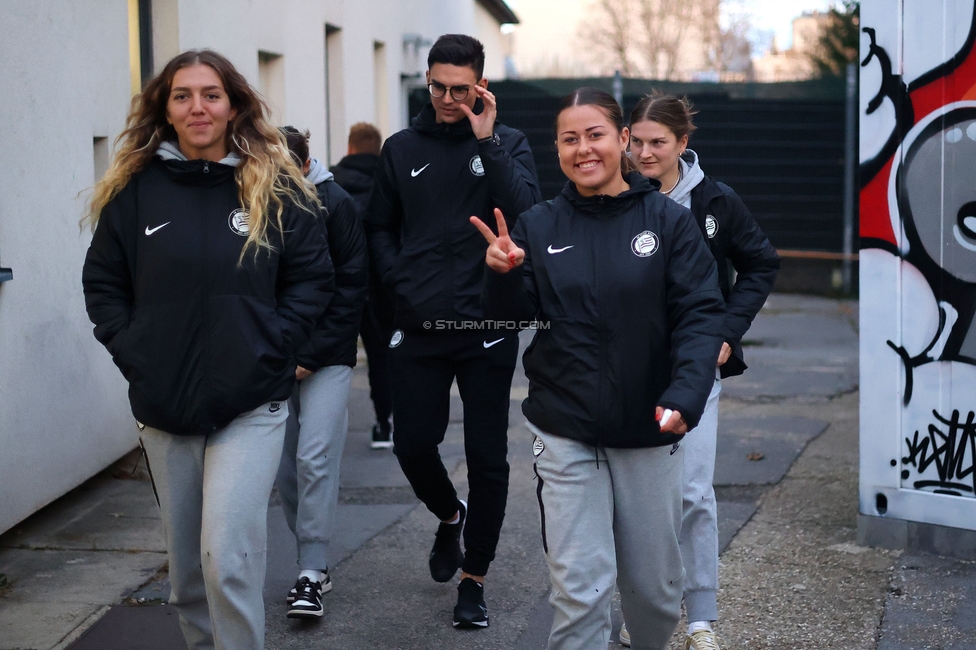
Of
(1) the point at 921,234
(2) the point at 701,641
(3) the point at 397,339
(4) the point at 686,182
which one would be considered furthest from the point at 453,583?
(1) the point at 921,234

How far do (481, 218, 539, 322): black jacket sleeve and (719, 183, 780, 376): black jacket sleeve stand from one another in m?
1.03

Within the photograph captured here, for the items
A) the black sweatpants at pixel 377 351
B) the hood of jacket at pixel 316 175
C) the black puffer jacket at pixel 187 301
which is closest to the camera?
the black puffer jacket at pixel 187 301

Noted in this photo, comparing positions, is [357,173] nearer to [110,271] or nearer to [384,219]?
[384,219]

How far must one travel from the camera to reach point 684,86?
16312 millimetres

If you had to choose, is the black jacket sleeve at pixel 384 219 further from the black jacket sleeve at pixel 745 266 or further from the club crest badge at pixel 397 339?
the black jacket sleeve at pixel 745 266

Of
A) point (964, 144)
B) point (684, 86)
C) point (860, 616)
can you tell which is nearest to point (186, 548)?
point (860, 616)

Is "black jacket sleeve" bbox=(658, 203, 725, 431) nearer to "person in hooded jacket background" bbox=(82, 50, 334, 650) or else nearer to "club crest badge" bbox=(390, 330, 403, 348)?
"person in hooded jacket background" bbox=(82, 50, 334, 650)

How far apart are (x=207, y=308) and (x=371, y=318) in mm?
3449

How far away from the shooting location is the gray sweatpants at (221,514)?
3.55 meters

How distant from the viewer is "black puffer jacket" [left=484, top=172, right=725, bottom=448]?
3477 millimetres

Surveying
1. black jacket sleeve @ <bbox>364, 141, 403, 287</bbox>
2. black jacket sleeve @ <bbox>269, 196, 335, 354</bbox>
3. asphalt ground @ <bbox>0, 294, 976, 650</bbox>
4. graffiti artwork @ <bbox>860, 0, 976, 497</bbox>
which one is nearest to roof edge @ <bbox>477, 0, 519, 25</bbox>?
asphalt ground @ <bbox>0, 294, 976, 650</bbox>

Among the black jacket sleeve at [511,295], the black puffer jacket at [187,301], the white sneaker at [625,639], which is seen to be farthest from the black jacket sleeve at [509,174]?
the white sneaker at [625,639]

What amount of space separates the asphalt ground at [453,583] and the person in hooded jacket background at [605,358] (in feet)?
3.53

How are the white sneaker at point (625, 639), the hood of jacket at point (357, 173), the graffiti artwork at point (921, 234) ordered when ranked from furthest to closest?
the hood of jacket at point (357, 173)
the graffiti artwork at point (921, 234)
the white sneaker at point (625, 639)
